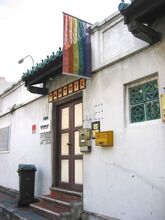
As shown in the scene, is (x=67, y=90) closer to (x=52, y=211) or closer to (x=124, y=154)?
(x=124, y=154)

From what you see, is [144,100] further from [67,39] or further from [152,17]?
A: [67,39]

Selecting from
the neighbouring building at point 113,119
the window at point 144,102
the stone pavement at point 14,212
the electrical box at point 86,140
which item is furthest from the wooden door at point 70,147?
the window at point 144,102

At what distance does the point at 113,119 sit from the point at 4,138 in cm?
773

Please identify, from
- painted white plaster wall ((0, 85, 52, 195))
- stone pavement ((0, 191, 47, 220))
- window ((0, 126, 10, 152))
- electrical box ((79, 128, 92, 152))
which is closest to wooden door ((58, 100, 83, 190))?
painted white plaster wall ((0, 85, 52, 195))

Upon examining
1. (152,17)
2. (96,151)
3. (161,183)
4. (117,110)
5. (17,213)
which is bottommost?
(17,213)

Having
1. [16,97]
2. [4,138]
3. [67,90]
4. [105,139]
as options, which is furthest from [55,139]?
[4,138]

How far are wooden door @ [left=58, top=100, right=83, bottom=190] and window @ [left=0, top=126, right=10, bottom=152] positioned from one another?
4.53 metres

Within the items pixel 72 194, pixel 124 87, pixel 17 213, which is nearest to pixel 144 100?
pixel 124 87

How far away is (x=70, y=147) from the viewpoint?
27.8 feet

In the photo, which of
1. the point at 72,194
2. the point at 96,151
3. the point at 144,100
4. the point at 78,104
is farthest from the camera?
the point at 78,104

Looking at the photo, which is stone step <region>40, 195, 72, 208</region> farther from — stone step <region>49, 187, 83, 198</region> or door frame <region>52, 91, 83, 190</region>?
door frame <region>52, 91, 83, 190</region>

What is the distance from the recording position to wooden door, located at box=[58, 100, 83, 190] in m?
8.15

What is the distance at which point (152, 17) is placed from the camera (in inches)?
218

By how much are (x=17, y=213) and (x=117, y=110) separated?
12.4 feet
